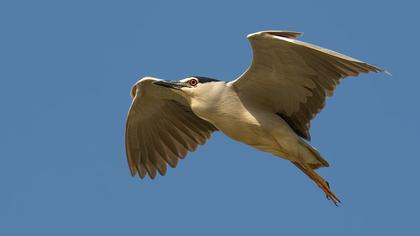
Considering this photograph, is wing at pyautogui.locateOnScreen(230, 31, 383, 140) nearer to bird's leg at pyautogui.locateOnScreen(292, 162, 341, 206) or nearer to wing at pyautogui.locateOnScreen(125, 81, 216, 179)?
bird's leg at pyautogui.locateOnScreen(292, 162, 341, 206)

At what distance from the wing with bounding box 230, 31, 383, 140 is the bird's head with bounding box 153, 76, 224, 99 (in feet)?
1.04

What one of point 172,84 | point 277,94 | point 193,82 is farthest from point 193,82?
point 277,94

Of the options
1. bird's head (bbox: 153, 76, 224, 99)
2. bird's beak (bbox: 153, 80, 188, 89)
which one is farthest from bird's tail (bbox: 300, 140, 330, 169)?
bird's beak (bbox: 153, 80, 188, 89)

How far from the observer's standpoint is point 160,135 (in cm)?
1484

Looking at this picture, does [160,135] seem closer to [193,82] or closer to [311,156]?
[193,82]

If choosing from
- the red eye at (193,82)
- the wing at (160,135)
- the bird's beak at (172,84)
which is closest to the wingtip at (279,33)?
the red eye at (193,82)

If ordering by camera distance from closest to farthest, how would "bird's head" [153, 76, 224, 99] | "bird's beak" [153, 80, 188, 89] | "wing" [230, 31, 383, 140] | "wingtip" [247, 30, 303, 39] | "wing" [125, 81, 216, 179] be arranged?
"wingtip" [247, 30, 303, 39]
"wing" [230, 31, 383, 140]
"bird's head" [153, 76, 224, 99]
"bird's beak" [153, 80, 188, 89]
"wing" [125, 81, 216, 179]

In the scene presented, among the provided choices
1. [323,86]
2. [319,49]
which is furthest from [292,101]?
[319,49]

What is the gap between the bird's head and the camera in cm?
1273

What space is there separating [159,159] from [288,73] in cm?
331

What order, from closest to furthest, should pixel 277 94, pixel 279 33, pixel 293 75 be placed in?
1. pixel 279 33
2. pixel 293 75
3. pixel 277 94

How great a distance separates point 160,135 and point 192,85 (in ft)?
6.83

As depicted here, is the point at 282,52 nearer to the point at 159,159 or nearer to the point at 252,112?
the point at 252,112

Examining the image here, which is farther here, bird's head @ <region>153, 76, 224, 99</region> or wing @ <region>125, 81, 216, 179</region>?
wing @ <region>125, 81, 216, 179</region>
